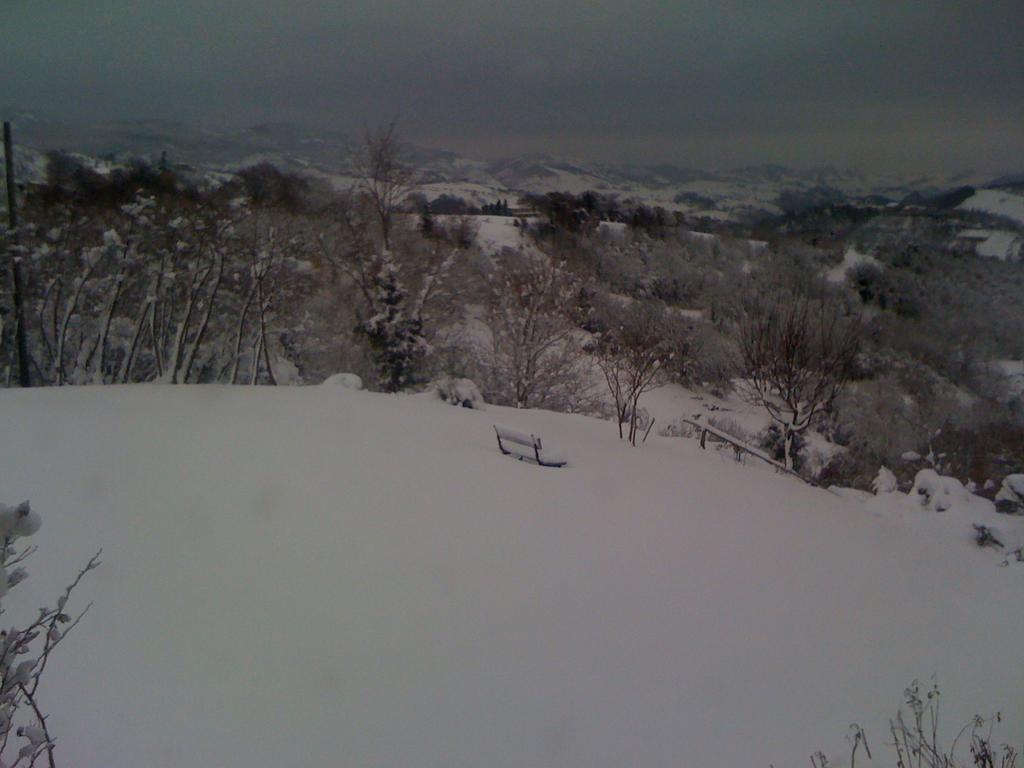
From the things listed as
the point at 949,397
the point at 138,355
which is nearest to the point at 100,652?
the point at 138,355

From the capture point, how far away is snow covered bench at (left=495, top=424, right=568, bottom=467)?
6402 millimetres

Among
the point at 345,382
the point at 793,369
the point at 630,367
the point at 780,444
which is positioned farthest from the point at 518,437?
the point at 780,444

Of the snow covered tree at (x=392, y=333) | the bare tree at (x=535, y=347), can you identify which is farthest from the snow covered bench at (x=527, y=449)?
the snow covered tree at (x=392, y=333)

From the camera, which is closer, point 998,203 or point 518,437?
point 518,437

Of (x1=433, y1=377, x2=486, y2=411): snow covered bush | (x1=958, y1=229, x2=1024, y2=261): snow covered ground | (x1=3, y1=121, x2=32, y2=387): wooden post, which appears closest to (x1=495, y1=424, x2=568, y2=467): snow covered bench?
(x1=433, y1=377, x2=486, y2=411): snow covered bush

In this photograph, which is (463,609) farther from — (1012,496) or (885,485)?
(885,485)

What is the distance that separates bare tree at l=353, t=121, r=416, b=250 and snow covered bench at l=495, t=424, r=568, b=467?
12819mm

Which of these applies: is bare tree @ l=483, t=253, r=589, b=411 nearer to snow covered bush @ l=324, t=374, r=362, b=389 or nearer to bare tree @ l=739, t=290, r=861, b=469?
bare tree @ l=739, t=290, r=861, b=469

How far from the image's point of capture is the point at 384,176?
18203 millimetres

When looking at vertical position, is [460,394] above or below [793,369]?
below

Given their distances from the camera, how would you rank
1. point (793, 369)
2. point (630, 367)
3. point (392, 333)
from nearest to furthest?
point (630, 367) → point (793, 369) → point (392, 333)

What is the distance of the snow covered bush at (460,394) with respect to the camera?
31.3 ft

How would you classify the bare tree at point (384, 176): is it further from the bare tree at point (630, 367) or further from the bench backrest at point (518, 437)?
the bench backrest at point (518, 437)

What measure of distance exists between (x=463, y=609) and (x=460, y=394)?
6090mm
